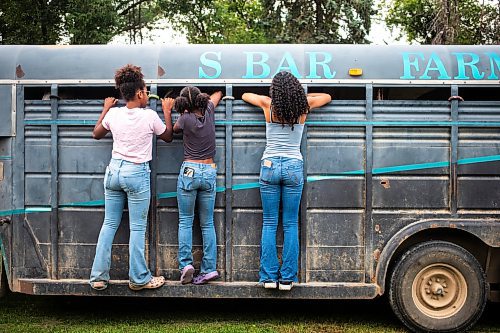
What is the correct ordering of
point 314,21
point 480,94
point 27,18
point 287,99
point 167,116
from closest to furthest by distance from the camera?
1. point 287,99
2. point 167,116
3. point 480,94
4. point 27,18
5. point 314,21

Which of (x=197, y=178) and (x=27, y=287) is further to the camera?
(x=27, y=287)

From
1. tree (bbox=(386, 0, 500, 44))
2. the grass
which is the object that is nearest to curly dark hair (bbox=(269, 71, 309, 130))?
the grass

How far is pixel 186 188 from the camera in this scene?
5.00m

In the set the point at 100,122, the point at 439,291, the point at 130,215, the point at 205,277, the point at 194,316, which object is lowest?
the point at 194,316

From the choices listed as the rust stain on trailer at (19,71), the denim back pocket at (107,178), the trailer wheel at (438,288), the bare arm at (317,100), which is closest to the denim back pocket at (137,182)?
the denim back pocket at (107,178)

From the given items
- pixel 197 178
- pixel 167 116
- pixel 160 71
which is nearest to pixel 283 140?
pixel 197 178

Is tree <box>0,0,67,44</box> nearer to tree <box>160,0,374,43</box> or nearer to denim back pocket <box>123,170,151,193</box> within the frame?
tree <box>160,0,374,43</box>

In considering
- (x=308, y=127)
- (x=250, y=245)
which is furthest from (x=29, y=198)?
(x=308, y=127)

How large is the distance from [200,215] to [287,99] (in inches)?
53.7

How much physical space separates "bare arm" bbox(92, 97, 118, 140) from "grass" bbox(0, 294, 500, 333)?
1.84 meters

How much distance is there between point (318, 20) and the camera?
14.2 m

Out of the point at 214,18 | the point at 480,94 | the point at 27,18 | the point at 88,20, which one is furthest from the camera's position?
the point at 214,18

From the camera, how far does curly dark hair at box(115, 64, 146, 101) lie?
488 cm

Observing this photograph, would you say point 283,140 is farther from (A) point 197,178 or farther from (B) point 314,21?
(B) point 314,21
